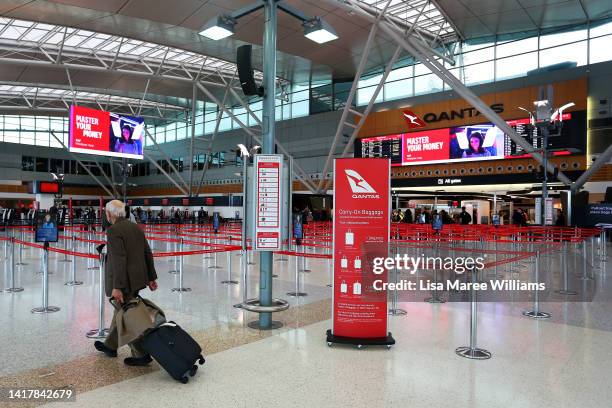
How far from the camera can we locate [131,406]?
345cm

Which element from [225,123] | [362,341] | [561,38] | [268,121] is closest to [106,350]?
[362,341]

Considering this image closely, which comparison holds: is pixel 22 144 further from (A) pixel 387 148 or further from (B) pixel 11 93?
(A) pixel 387 148

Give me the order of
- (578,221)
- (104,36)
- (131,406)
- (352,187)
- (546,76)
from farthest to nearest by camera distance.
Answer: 1. (104,36)
2. (546,76)
3. (578,221)
4. (352,187)
5. (131,406)

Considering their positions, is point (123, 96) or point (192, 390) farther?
point (123, 96)

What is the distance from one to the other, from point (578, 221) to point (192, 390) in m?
19.0

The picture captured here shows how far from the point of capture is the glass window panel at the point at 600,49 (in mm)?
22156

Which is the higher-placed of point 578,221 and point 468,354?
point 578,221

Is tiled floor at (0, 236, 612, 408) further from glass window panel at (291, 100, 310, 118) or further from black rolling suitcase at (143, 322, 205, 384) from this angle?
glass window panel at (291, 100, 310, 118)

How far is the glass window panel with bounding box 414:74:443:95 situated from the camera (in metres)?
28.6

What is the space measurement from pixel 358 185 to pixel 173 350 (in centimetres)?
266

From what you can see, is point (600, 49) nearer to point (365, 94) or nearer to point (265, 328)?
point (365, 94)

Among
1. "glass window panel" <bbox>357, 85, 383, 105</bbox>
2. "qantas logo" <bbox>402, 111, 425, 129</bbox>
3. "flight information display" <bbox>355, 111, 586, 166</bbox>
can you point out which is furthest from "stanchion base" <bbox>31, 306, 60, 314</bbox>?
"glass window panel" <bbox>357, 85, 383, 105</bbox>

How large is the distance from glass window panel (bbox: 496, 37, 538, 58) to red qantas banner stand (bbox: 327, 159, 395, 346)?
81.7ft

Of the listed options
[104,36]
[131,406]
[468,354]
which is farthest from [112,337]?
[104,36]
